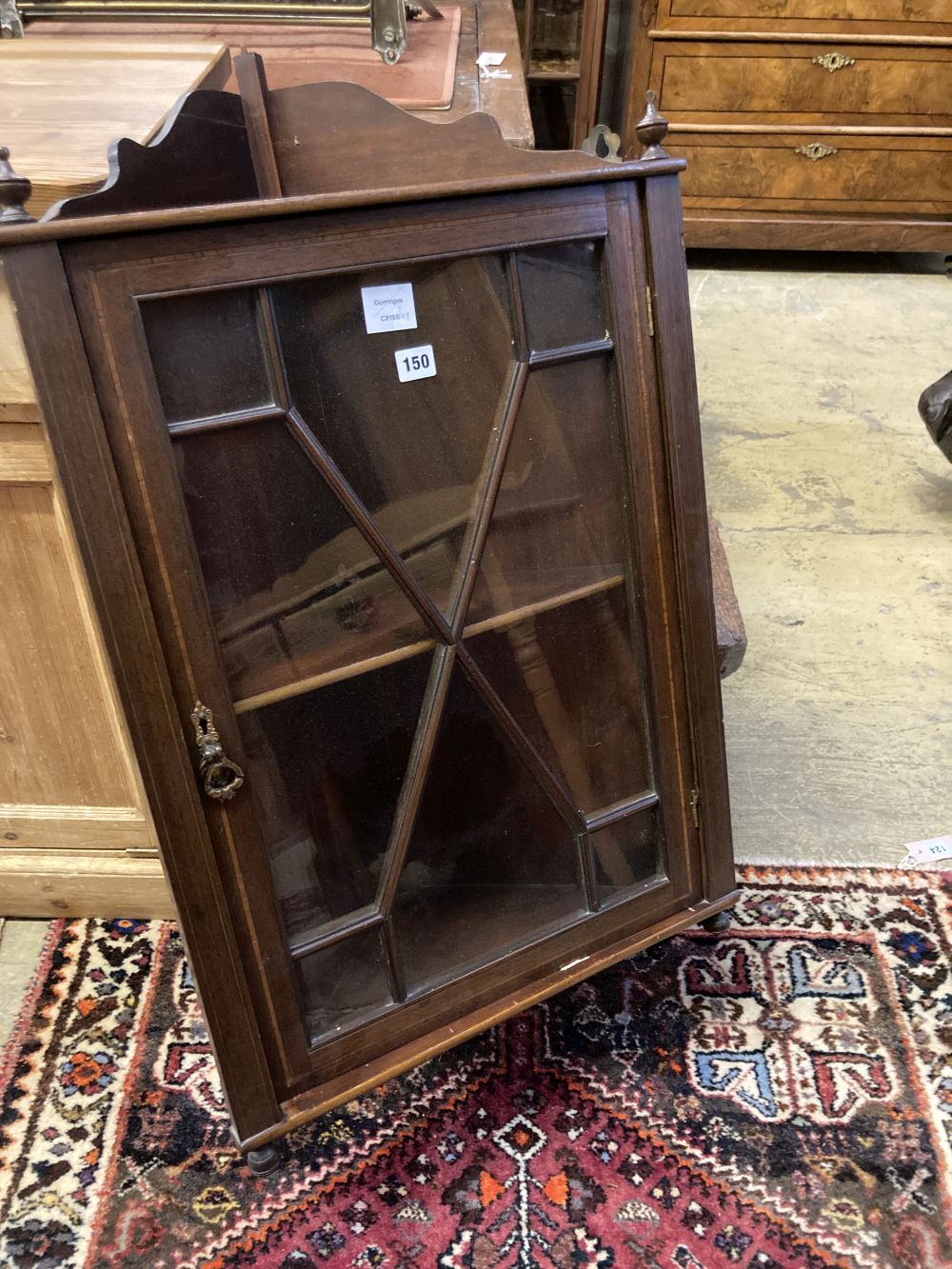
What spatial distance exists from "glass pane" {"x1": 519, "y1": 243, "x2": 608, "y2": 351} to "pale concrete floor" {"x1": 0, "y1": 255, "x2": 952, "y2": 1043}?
946 millimetres

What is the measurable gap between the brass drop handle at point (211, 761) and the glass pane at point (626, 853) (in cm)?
47

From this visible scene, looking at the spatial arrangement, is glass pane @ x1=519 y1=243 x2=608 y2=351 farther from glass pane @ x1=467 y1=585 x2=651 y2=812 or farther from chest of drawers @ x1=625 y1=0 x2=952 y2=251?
chest of drawers @ x1=625 y1=0 x2=952 y2=251

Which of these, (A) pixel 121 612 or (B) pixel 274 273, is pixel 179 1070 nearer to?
(A) pixel 121 612

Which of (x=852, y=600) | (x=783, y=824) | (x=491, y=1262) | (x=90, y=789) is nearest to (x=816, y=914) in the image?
(x=783, y=824)

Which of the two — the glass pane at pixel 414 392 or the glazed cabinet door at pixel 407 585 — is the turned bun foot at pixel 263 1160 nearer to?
the glazed cabinet door at pixel 407 585

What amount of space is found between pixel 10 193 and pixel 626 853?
961 millimetres

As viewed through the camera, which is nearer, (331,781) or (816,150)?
(331,781)

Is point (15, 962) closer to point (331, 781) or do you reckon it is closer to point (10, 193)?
point (331, 781)

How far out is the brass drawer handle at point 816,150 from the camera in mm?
3541

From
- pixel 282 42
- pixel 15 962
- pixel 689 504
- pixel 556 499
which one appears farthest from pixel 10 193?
pixel 282 42

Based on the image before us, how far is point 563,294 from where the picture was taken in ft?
3.34

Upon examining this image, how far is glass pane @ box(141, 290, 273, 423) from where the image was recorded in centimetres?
83

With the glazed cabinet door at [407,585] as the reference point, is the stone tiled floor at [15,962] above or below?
below

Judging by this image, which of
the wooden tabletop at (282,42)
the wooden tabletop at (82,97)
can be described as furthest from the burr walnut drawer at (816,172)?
the wooden tabletop at (82,97)
